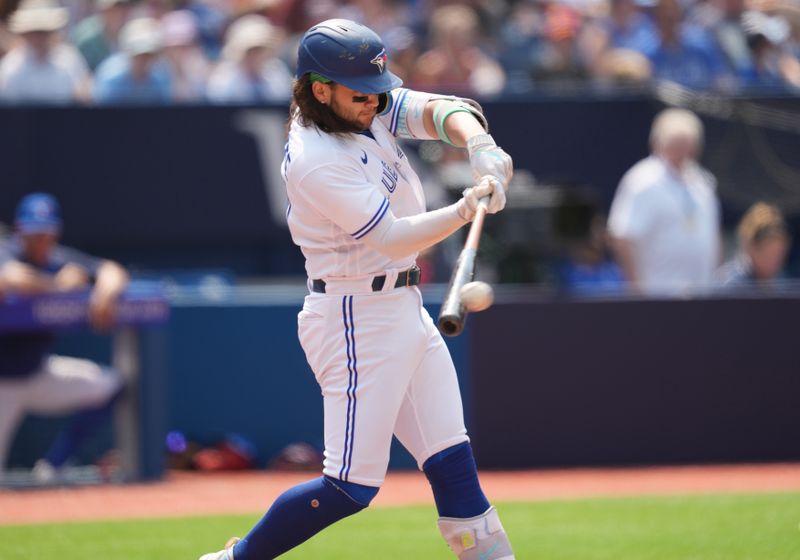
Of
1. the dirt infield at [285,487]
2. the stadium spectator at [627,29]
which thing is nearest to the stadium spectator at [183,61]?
the dirt infield at [285,487]

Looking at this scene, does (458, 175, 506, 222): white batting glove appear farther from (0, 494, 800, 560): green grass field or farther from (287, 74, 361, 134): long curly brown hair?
(0, 494, 800, 560): green grass field

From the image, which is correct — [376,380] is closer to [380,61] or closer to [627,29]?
[380,61]

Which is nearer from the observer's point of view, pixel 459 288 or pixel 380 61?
pixel 459 288

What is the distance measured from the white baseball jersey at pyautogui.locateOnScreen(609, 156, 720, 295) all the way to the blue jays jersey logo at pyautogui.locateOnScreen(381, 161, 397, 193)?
18.3 ft

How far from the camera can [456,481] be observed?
4.59m

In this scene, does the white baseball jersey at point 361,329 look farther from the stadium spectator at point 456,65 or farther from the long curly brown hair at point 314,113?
the stadium spectator at point 456,65

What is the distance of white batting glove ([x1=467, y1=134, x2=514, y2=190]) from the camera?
4.49 metres

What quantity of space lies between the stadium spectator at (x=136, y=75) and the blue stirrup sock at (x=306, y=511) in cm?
684

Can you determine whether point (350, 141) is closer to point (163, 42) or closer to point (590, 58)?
point (163, 42)

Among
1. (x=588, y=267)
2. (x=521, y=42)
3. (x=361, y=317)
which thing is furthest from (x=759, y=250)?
(x=361, y=317)

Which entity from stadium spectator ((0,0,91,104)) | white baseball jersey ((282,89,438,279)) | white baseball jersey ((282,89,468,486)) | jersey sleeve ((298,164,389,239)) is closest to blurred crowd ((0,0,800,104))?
stadium spectator ((0,0,91,104))

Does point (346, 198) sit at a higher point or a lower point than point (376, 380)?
higher

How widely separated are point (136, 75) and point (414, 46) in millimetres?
2424

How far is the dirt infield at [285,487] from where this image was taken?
8.02m
